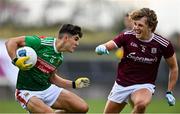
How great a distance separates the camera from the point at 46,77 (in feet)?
42.8

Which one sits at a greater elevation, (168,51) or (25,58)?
(25,58)

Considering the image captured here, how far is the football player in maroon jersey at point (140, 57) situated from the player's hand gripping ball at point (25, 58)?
4.03ft

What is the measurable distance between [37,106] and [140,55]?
183 cm

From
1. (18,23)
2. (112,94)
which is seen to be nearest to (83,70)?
(18,23)

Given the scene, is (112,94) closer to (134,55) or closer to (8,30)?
(134,55)

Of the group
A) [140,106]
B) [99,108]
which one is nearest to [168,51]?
[140,106]

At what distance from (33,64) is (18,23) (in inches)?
1152

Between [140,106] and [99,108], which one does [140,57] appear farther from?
[99,108]

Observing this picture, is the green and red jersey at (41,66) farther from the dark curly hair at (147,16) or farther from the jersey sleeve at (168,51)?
the jersey sleeve at (168,51)

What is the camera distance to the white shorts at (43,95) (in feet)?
42.4

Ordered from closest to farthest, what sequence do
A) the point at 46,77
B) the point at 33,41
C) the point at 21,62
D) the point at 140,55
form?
the point at 21,62 < the point at 33,41 < the point at 46,77 < the point at 140,55

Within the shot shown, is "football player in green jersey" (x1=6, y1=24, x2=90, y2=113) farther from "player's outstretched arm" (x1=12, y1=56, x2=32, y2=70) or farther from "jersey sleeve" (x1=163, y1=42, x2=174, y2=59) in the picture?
"jersey sleeve" (x1=163, y1=42, x2=174, y2=59)

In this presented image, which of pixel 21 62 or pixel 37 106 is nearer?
pixel 21 62

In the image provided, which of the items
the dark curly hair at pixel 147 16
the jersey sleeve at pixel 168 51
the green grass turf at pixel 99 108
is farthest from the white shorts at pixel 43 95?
the green grass turf at pixel 99 108
